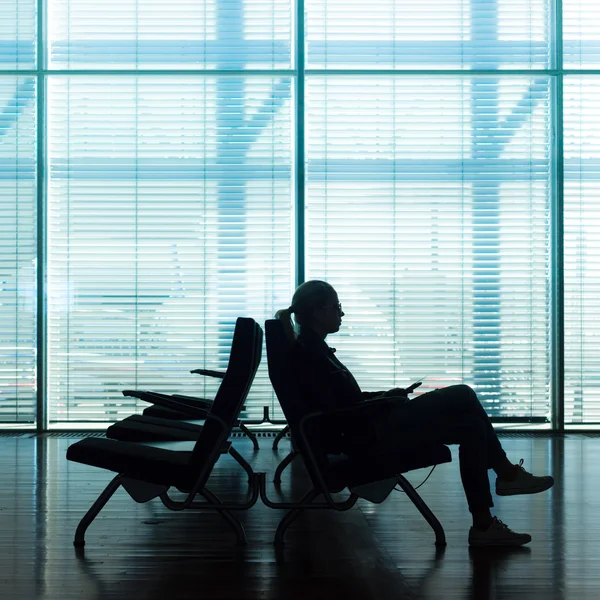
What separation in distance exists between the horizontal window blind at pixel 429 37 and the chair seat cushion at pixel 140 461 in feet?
13.0

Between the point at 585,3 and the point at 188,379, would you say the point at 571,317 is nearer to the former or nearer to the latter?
the point at 585,3

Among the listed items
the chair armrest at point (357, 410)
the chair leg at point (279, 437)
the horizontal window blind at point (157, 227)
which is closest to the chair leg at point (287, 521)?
the chair armrest at point (357, 410)

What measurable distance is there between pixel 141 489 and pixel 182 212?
11.2 ft

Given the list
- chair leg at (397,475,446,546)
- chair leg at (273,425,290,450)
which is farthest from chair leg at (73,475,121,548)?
chair leg at (273,425,290,450)

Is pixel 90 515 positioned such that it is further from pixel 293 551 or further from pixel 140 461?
pixel 293 551

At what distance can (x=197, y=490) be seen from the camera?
8.89 feet

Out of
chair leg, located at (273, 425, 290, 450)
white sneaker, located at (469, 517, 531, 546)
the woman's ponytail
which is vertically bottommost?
chair leg, located at (273, 425, 290, 450)

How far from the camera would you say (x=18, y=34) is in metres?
5.84

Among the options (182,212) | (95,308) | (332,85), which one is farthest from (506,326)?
(95,308)

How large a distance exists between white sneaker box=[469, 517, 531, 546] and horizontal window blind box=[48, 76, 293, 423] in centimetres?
321

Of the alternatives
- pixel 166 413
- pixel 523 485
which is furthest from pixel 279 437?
pixel 523 485

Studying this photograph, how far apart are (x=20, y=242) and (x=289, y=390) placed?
3.87 m

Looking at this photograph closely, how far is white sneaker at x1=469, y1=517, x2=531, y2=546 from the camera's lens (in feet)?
9.01

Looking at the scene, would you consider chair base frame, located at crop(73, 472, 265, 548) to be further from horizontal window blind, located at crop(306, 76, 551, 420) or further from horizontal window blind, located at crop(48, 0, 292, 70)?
horizontal window blind, located at crop(48, 0, 292, 70)
